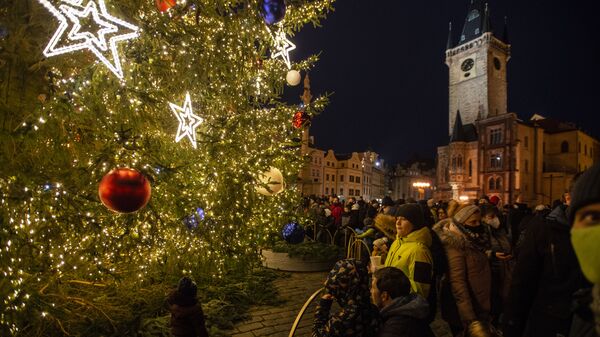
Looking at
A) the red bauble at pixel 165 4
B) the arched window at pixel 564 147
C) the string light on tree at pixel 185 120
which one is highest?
the arched window at pixel 564 147

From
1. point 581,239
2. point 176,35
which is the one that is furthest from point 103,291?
point 581,239

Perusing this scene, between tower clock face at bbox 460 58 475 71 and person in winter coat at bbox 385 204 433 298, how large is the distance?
74.7 metres

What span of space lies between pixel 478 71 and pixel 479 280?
239ft

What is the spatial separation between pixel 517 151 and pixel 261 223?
5708 cm

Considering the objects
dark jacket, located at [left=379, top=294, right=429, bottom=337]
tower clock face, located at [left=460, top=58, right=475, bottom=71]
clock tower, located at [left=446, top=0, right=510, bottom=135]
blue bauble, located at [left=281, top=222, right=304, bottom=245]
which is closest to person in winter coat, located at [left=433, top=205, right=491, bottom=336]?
dark jacket, located at [left=379, top=294, right=429, bottom=337]

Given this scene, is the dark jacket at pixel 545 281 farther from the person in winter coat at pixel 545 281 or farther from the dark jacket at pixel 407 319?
the dark jacket at pixel 407 319

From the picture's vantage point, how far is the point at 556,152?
193 ft

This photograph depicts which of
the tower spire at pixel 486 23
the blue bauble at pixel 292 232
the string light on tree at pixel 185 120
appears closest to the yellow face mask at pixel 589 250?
the string light on tree at pixel 185 120

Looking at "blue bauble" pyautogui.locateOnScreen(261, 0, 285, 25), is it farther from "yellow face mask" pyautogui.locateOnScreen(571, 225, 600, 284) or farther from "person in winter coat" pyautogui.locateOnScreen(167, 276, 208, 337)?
"yellow face mask" pyautogui.locateOnScreen(571, 225, 600, 284)

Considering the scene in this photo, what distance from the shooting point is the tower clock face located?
67925mm

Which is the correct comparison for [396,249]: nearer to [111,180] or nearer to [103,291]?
[111,180]

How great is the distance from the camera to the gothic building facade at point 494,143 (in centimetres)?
5356

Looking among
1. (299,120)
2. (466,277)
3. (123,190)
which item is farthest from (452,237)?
(299,120)

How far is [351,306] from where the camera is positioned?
2.58m
